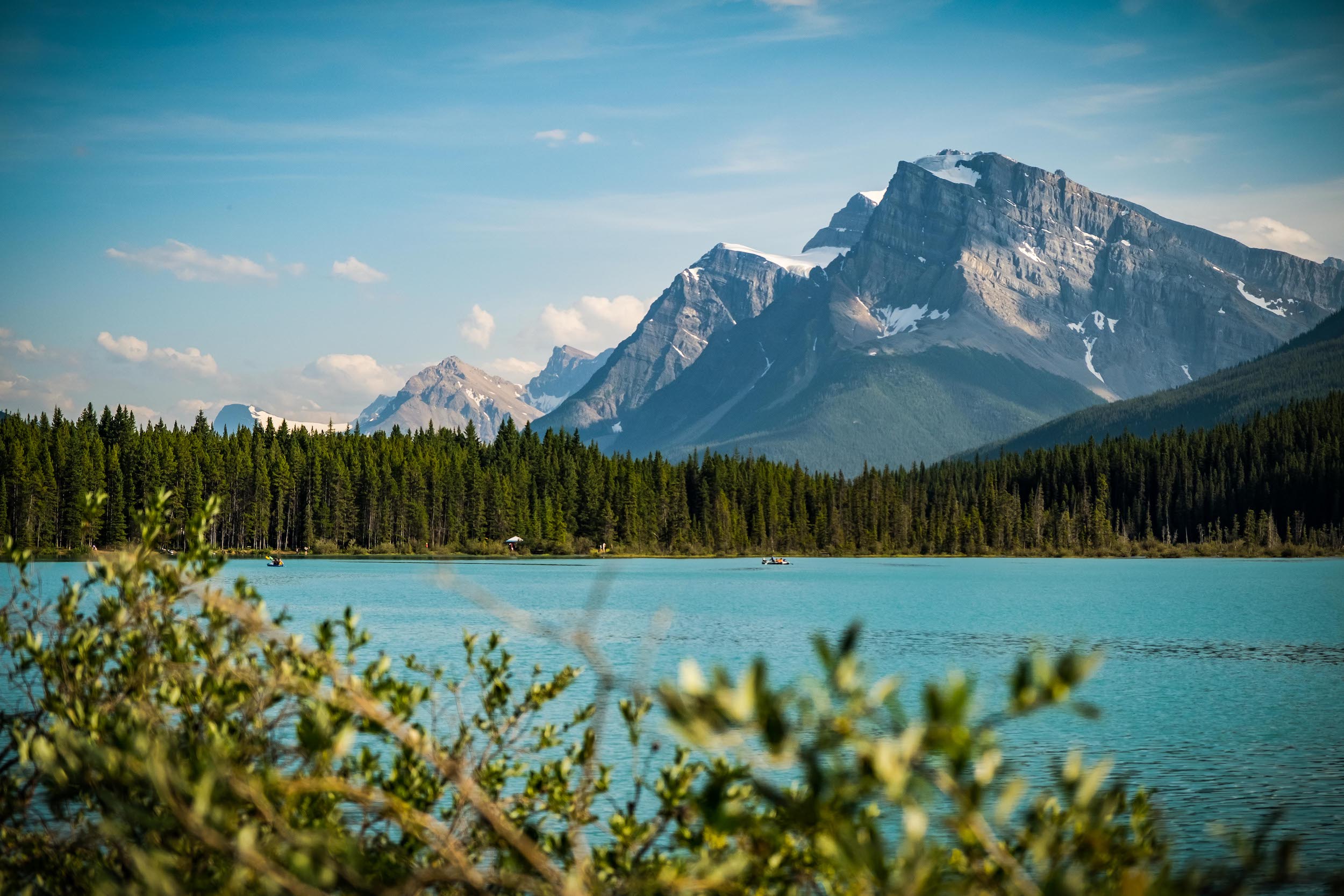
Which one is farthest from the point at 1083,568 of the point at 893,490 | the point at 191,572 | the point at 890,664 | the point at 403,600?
the point at 191,572

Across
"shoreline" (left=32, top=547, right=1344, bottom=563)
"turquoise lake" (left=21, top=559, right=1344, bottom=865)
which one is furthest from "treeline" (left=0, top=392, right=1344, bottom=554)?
"turquoise lake" (left=21, top=559, right=1344, bottom=865)

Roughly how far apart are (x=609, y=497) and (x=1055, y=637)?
11401 centimetres

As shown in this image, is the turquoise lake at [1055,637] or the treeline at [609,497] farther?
the treeline at [609,497]

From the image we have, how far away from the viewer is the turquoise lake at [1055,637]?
21688mm

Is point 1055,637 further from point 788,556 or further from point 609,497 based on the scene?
point 788,556

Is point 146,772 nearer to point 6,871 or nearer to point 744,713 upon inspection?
point 744,713

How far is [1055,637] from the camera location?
48688mm

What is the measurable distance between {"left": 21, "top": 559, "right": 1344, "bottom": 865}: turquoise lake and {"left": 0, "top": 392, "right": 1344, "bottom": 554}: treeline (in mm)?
30033

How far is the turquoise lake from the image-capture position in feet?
71.2

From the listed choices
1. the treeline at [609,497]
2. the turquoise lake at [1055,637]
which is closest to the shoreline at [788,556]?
the treeline at [609,497]

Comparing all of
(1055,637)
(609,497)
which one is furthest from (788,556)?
(1055,637)

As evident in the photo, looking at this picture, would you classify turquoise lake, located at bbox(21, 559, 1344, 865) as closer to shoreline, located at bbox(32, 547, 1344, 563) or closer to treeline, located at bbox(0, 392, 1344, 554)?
shoreline, located at bbox(32, 547, 1344, 563)

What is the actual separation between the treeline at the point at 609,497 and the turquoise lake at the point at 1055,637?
98.5 feet

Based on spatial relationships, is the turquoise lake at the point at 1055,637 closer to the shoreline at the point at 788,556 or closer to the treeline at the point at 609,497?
the shoreline at the point at 788,556
